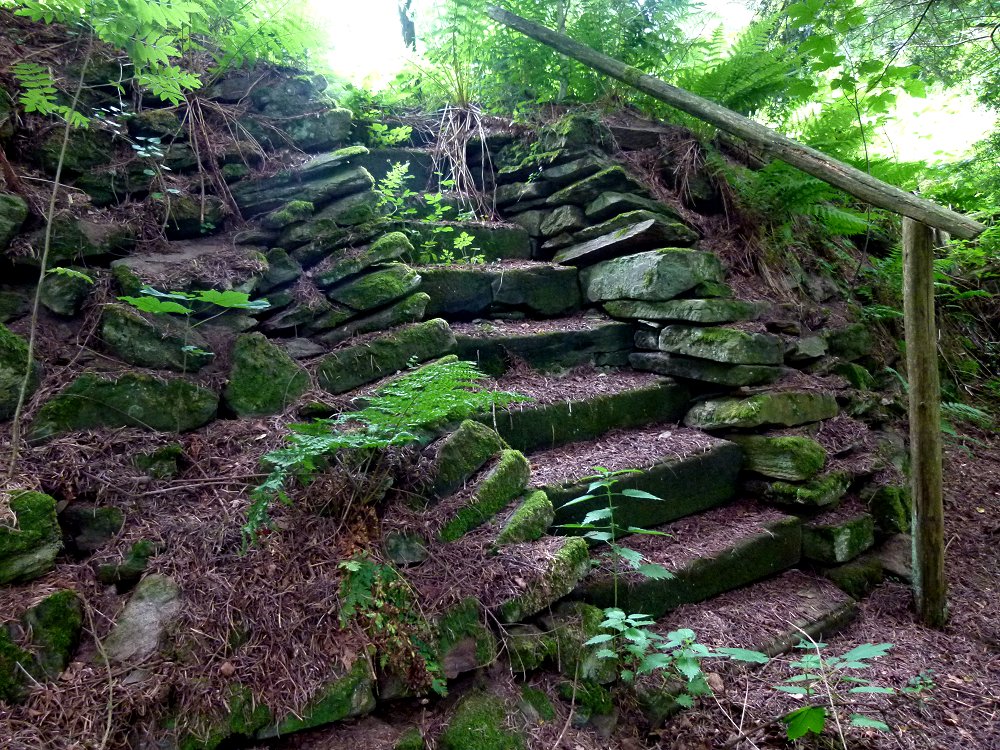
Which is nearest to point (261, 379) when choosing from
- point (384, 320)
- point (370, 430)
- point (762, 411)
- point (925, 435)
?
point (384, 320)

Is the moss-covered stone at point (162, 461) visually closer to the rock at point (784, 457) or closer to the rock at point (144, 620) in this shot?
the rock at point (144, 620)

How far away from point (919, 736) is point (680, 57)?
5.24 meters

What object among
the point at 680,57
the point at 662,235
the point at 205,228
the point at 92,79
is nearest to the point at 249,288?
the point at 205,228

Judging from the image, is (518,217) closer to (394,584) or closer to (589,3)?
(589,3)

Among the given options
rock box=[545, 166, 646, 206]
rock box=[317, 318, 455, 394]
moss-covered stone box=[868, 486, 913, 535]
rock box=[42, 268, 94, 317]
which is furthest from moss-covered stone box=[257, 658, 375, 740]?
rock box=[545, 166, 646, 206]

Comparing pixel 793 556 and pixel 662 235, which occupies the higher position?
pixel 662 235

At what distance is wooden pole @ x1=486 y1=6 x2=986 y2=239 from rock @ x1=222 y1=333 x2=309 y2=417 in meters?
3.12

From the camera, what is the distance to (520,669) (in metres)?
2.28

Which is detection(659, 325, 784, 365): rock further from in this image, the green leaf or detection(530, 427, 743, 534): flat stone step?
the green leaf

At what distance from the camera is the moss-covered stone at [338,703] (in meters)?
1.88

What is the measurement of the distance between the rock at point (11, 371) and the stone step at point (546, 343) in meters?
2.23

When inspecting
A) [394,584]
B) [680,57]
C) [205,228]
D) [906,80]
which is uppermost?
[680,57]

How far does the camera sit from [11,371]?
7.91 feet

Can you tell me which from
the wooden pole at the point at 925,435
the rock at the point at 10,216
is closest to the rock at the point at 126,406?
the rock at the point at 10,216
